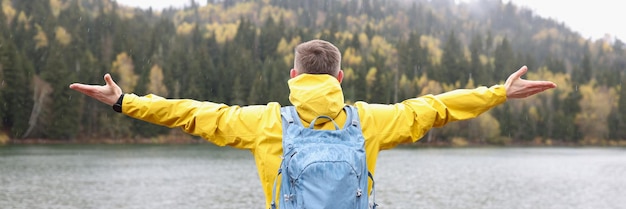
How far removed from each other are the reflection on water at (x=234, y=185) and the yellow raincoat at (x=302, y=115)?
1029 inches

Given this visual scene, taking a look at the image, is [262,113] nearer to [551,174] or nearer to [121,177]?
[121,177]

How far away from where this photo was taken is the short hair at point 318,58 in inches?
147

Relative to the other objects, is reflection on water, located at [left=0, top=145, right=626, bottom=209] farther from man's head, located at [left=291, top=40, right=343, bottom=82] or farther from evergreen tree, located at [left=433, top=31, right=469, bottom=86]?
evergreen tree, located at [left=433, top=31, right=469, bottom=86]

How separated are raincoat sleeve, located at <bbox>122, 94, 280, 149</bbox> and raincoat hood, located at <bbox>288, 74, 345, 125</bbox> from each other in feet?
0.44

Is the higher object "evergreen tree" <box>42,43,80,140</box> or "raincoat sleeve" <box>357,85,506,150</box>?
"evergreen tree" <box>42,43,80,140</box>

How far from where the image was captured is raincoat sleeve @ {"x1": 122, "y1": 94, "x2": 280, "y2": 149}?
3.72 meters

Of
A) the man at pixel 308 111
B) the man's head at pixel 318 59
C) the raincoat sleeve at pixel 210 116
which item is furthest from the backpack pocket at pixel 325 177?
the man's head at pixel 318 59

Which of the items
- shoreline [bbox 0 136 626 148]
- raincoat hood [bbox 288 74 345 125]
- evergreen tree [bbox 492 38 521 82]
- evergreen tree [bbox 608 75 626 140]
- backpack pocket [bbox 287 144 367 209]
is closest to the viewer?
backpack pocket [bbox 287 144 367 209]

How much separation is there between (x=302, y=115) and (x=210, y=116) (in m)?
0.47

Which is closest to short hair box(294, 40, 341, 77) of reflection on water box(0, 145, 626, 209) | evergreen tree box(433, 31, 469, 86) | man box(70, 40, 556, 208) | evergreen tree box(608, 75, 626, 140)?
man box(70, 40, 556, 208)

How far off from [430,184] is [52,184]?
19.7 metres

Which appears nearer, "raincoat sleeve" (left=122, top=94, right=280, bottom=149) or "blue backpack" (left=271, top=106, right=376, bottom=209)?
"blue backpack" (left=271, top=106, right=376, bottom=209)

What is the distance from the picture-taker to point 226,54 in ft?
473

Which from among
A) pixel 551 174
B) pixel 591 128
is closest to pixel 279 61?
pixel 591 128
